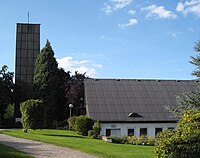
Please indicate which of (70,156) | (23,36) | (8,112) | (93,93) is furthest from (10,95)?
(70,156)

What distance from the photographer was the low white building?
33781 millimetres

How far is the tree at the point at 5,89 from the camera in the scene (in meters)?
51.1

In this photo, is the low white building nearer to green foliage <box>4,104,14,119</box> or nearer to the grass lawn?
the grass lawn

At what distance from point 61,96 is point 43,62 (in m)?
6.45

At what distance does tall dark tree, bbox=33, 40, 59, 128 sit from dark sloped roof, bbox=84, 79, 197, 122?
46.6ft

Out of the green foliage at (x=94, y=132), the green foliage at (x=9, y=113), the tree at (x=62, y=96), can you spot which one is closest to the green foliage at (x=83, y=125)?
the green foliage at (x=94, y=132)

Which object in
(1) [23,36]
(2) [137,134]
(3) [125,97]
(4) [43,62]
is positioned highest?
(1) [23,36]

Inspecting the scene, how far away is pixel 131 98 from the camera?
123 feet

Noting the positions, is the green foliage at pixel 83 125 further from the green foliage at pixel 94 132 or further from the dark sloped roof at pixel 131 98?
the dark sloped roof at pixel 131 98

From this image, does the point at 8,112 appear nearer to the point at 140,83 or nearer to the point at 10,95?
the point at 10,95

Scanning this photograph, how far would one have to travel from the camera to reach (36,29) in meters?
59.4

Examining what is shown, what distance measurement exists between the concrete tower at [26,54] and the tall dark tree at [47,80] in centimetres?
350

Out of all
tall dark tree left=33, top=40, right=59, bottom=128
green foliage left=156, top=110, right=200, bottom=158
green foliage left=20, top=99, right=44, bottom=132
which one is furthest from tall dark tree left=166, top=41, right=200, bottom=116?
tall dark tree left=33, top=40, right=59, bottom=128

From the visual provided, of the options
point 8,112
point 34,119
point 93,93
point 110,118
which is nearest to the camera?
point 34,119
